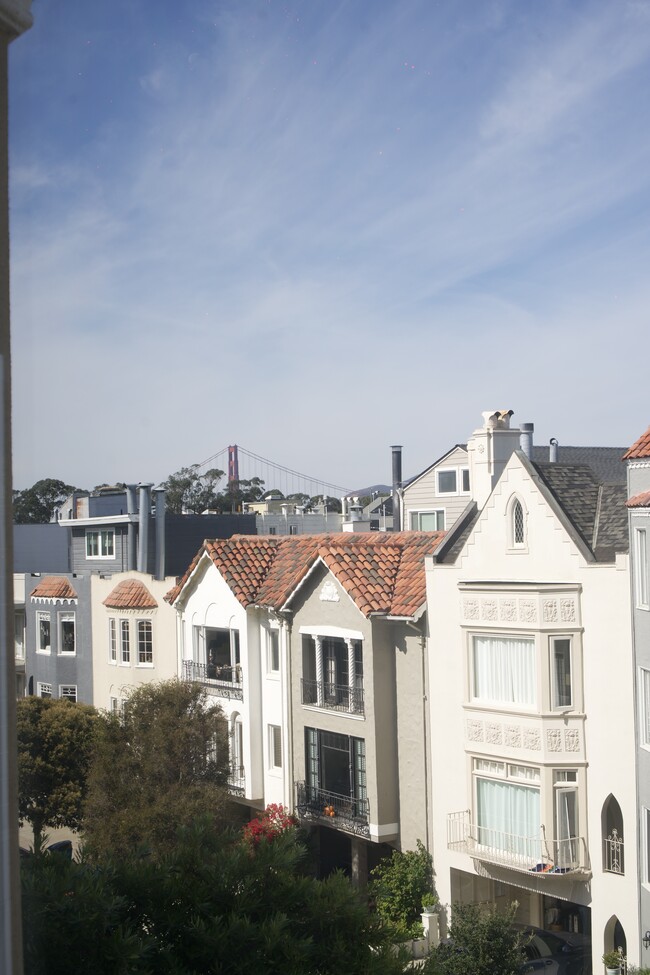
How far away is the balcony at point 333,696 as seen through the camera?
20031mm

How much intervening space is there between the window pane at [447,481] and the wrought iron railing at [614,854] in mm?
13222

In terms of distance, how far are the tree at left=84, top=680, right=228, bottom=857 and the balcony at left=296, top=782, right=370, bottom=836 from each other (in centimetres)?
162

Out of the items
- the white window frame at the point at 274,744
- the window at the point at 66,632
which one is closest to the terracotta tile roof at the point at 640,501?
the white window frame at the point at 274,744

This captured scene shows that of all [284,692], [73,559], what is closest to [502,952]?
[284,692]

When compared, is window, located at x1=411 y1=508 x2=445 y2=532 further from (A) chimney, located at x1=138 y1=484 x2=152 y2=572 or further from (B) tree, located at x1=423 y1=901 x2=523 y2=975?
(B) tree, located at x1=423 y1=901 x2=523 y2=975

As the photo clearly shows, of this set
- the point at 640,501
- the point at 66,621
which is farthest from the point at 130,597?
the point at 640,501

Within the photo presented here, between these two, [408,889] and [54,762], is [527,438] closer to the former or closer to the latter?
[408,889]

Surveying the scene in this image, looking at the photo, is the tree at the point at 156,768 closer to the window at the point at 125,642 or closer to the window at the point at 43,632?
the window at the point at 125,642

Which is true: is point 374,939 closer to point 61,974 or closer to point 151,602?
point 61,974

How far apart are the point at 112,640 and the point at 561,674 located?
14.3 metres

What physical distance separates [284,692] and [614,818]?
26.2 ft

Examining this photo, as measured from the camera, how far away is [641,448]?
15.5m

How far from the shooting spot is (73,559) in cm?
3186

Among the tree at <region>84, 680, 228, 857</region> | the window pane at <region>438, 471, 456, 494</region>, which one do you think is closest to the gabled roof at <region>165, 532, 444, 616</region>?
the tree at <region>84, 680, 228, 857</region>
